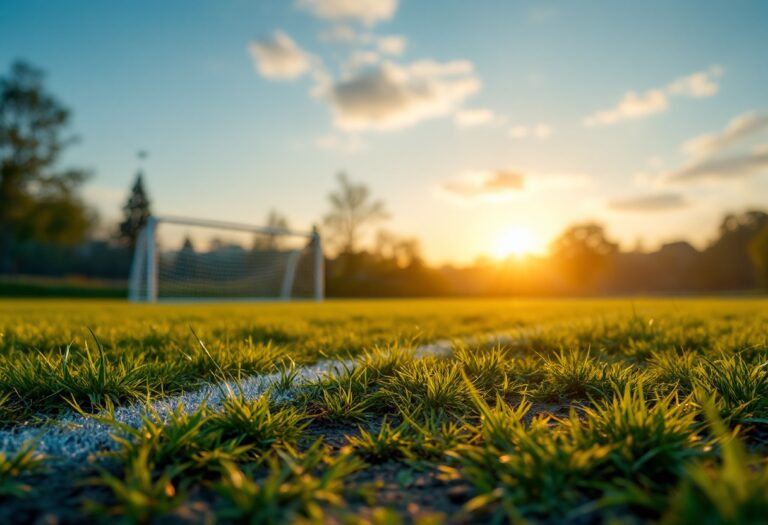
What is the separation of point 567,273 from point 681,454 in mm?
58174

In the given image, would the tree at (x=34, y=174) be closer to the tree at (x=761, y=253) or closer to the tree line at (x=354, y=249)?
the tree line at (x=354, y=249)

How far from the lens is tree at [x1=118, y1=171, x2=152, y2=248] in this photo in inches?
1594

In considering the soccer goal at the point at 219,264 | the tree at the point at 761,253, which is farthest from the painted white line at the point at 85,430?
the tree at the point at 761,253

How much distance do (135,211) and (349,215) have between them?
1857cm

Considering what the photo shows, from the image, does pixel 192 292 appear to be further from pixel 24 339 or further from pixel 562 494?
pixel 562 494

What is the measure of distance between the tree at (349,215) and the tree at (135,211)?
615 inches

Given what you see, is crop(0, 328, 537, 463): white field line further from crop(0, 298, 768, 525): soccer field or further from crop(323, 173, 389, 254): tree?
crop(323, 173, 389, 254): tree

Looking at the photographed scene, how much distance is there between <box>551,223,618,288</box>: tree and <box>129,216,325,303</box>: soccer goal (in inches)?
1620

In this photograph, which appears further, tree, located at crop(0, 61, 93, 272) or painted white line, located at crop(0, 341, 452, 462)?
tree, located at crop(0, 61, 93, 272)

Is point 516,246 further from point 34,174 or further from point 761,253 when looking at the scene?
point 34,174

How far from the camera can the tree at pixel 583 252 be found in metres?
55.8

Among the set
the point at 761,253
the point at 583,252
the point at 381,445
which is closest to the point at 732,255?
the point at 761,253

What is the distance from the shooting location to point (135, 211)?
41.1m

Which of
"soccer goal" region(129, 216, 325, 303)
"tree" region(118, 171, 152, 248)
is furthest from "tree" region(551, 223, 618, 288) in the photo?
"tree" region(118, 171, 152, 248)
